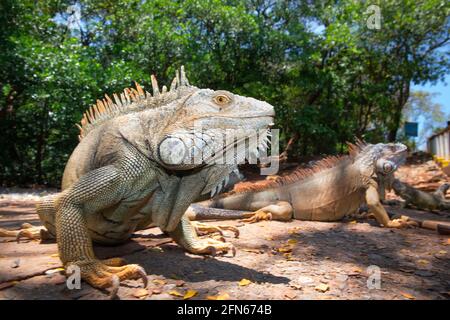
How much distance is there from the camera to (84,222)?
2.57 meters

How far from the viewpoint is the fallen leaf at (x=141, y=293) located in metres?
2.42

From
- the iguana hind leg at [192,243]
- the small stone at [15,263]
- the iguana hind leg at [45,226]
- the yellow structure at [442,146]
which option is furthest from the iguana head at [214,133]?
the yellow structure at [442,146]

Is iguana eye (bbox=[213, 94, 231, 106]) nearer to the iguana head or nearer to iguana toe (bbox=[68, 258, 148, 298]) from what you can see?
the iguana head

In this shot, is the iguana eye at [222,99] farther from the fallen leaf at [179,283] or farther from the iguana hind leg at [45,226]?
the iguana hind leg at [45,226]

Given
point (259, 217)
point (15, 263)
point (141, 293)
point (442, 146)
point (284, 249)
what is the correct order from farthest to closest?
1. point (442, 146)
2. point (259, 217)
3. point (284, 249)
4. point (15, 263)
5. point (141, 293)

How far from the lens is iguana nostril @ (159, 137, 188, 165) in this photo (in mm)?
2627

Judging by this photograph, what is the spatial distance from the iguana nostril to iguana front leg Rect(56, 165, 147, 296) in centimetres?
33

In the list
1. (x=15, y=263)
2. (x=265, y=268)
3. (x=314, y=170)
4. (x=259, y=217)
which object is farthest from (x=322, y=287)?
(x=314, y=170)

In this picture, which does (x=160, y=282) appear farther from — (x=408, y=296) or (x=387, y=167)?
(x=387, y=167)

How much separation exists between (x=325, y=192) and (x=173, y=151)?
4209mm


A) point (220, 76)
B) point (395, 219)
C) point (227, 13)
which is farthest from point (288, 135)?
point (395, 219)

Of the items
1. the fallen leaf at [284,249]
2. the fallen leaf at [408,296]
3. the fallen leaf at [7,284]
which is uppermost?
the fallen leaf at [7,284]

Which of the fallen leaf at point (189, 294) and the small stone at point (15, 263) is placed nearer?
the fallen leaf at point (189, 294)

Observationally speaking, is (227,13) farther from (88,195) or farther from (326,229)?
(88,195)
